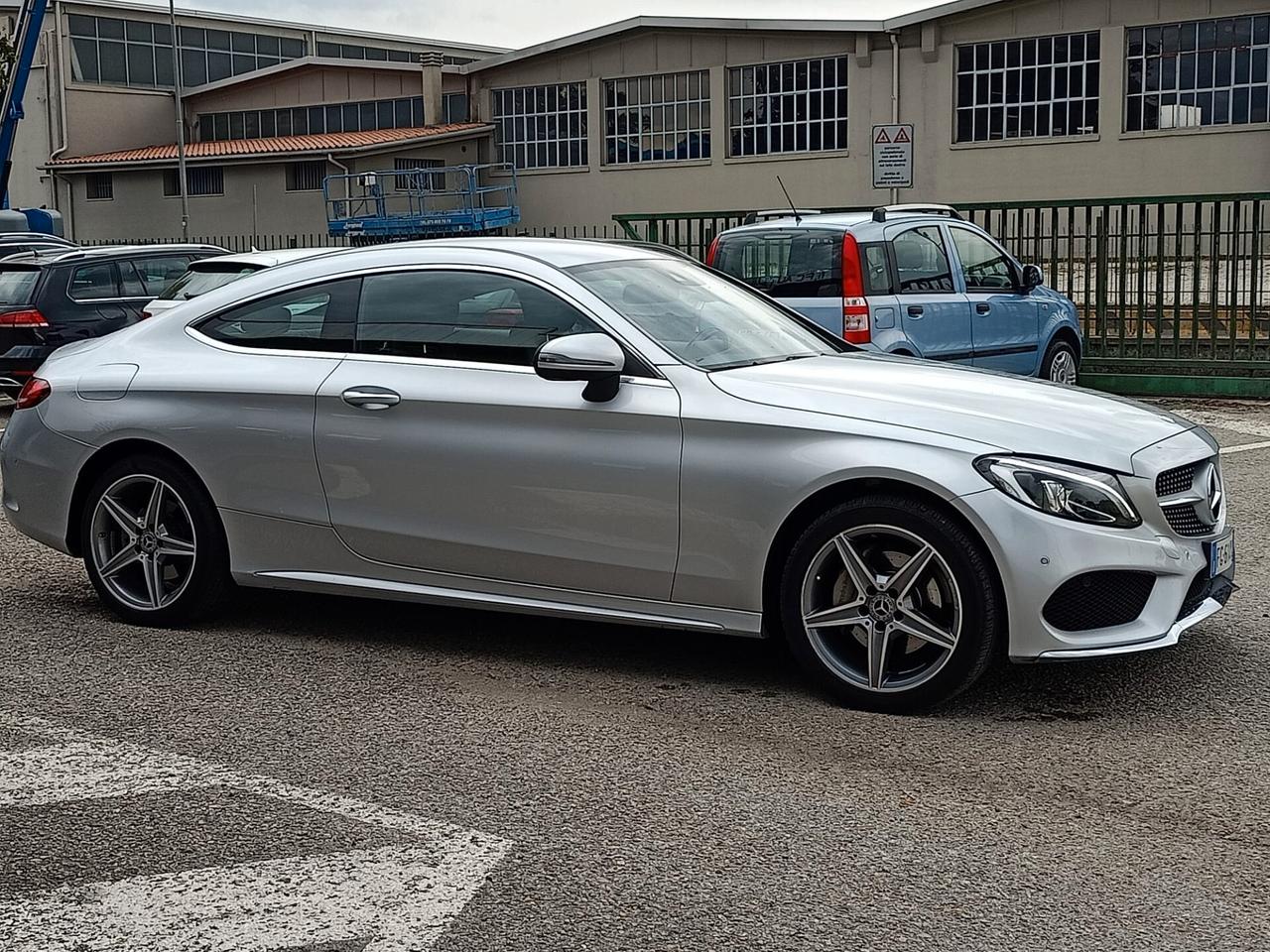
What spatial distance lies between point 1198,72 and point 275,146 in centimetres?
2772

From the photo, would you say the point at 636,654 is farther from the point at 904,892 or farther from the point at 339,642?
the point at 904,892

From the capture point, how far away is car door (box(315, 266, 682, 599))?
5.62 metres

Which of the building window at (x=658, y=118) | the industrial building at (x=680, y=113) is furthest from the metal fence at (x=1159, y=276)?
the building window at (x=658, y=118)

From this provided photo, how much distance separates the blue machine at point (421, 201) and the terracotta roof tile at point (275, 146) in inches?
40.3

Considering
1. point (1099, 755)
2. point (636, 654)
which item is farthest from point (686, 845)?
point (636, 654)

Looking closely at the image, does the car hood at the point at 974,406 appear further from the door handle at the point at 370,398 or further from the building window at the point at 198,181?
the building window at the point at 198,181

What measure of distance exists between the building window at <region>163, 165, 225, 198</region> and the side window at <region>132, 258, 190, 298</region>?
37882 mm

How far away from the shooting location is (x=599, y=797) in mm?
4555

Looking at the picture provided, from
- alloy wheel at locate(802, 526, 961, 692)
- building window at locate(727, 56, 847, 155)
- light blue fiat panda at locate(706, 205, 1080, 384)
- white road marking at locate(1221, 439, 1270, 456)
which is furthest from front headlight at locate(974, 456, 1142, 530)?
building window at locate(727, 56, 847, 155)

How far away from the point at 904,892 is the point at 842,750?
1.11 meters

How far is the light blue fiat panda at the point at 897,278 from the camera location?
37.8ft

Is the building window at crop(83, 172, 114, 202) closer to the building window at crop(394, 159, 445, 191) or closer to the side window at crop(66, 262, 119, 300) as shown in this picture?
the building window at crop(394, 159, 445, 191)

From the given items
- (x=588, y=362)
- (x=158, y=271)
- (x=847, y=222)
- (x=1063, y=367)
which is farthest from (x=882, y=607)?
(x=158, y=271)

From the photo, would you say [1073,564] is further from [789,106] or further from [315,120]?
[315,120]
